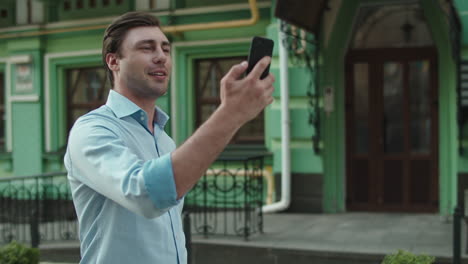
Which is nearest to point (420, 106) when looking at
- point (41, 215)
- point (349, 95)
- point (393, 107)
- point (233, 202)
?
point (393, 107)

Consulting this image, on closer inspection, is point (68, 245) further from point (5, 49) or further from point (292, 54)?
point (5, 49)

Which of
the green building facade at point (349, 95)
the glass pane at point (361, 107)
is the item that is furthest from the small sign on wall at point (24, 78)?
the glass pane at point (361, 107)

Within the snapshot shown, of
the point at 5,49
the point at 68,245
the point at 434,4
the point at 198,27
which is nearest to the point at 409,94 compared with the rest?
the point at 434,4

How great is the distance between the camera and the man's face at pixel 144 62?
184 cm

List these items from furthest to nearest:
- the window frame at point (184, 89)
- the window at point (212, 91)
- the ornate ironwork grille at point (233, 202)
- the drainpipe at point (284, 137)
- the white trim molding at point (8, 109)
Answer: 1. the white trim molding at point (8, 109)
2. the window frame at point (184, 89)
3. the window at point (212, 91)
4. the drainpipe at point (284, 137)
5. the ornate ironwork grille at point (233, 202)

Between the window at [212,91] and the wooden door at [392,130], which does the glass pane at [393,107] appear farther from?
the window at [212,91]

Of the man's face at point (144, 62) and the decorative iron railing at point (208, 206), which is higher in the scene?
the man's face at point (144, 62)

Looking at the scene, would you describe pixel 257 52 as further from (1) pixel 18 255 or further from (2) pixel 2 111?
(2) pixel 2 111

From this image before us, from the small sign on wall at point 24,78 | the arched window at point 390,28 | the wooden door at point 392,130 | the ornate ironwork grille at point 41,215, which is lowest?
the ornate ironwork grille at point 41,215

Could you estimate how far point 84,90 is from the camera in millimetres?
10992

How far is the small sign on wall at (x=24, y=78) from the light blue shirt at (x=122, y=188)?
31.2 ft

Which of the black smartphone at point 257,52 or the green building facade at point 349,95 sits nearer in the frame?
the black smartphone at point 257,52

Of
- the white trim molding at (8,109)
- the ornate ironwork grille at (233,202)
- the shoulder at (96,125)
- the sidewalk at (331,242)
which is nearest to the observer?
the shoulder at (96,125)

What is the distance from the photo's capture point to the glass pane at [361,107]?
9109 mm
